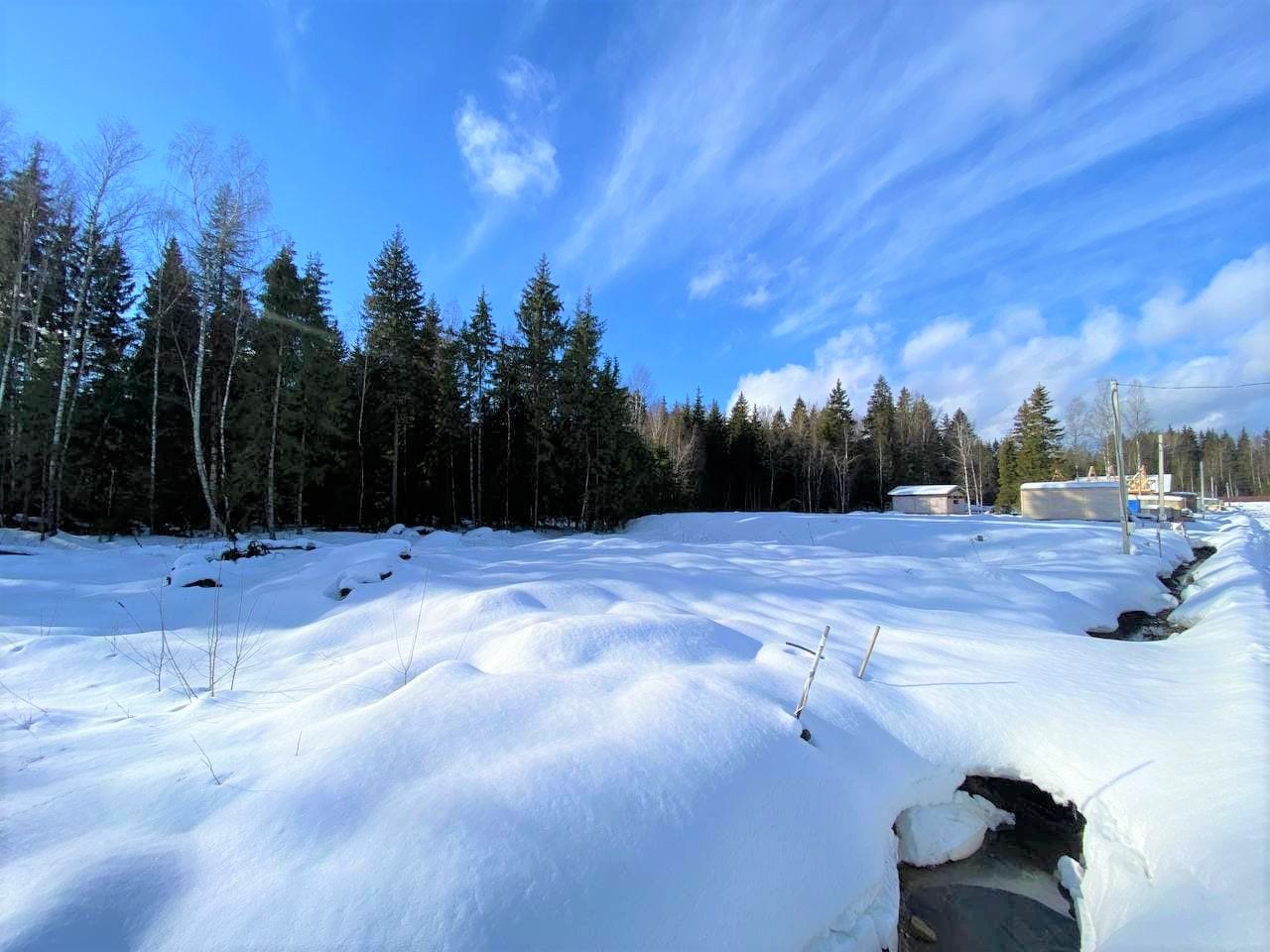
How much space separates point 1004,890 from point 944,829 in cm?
37

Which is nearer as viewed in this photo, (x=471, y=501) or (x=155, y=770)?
(x=155, y=770)

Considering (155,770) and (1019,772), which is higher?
(155,770)

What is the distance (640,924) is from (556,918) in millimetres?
324

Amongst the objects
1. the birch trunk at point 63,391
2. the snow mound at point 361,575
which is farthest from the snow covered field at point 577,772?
the birch trunk at point 63,391

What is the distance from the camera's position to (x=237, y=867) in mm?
1852

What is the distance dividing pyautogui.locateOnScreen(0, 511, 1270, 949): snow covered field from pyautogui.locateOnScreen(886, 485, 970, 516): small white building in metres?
30.5

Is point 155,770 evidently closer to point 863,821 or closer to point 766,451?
point 863,821

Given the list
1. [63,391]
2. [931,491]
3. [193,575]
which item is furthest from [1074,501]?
[63,391]

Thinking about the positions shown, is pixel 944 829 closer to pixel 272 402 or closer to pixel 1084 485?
pixel 272 402

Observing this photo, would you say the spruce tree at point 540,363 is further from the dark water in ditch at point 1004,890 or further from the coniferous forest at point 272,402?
the dark water in ditch at point 1004,890

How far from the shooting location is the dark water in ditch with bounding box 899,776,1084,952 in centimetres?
264

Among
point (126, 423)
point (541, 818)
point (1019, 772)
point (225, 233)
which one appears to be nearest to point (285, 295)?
point (225, 233)

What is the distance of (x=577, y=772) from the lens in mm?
2396

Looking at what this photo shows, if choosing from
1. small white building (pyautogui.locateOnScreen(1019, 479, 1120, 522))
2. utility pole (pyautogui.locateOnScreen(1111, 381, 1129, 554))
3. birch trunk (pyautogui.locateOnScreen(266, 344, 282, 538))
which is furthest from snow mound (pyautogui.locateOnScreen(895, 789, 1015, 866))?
small white building (pyautogui.locateOnScreen(1019, 479, 1120, 522))
